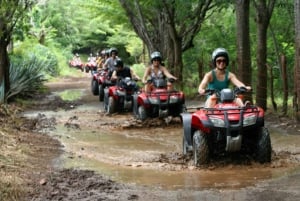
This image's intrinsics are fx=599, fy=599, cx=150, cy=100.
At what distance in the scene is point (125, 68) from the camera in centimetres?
1705

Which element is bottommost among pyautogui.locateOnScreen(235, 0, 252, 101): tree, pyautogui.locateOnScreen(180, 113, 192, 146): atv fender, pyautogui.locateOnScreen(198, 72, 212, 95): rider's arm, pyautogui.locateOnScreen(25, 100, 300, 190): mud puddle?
pyautogui.locateOnScreen(25, 100, 300, 190): mud puddle

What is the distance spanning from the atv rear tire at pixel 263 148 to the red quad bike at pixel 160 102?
188 inches

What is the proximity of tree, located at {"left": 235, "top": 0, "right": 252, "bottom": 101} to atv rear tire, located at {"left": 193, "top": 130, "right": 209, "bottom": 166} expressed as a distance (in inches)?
256

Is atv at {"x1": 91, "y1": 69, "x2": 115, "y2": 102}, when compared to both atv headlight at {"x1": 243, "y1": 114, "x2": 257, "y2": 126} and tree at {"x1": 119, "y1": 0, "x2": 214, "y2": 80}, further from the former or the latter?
atv headlight at {"x1": 243, "y1": 114, "x2": 257, "y2": 126}

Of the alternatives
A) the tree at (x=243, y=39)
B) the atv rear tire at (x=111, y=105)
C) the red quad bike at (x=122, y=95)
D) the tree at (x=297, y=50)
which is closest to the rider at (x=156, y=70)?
the red quad bike at (x=122, y=95)

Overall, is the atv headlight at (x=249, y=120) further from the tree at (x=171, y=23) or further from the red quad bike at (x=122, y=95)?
the tree at (x=171, y=23)

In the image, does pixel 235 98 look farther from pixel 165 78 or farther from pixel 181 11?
pixel 181 11

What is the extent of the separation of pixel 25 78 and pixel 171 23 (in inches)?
227

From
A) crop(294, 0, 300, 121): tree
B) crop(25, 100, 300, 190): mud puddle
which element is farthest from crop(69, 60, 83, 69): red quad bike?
crop(294, 0, 300, 121): tree

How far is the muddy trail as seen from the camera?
6.75 meters

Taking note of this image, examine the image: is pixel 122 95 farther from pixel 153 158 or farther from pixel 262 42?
pixel 153 158

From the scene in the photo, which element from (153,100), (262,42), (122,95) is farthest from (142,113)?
(262,42)

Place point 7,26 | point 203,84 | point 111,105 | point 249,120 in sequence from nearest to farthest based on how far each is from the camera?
point 249,120 < point 203,84 < point 111,105 < point 7,26

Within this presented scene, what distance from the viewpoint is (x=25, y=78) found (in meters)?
21.8
